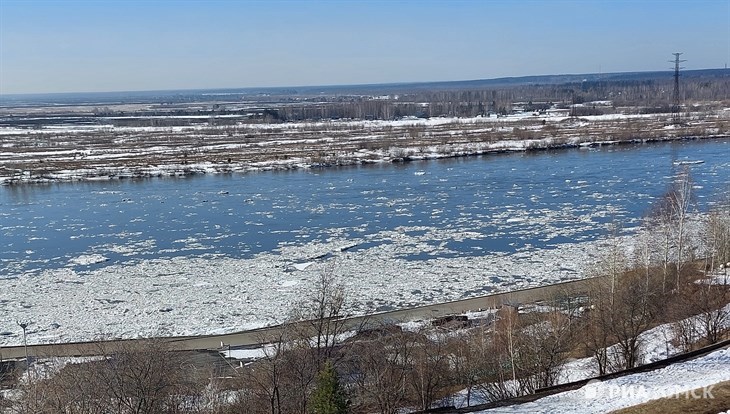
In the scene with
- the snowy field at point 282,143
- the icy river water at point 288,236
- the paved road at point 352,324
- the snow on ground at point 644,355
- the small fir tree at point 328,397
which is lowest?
the snow on ground at point 644,355

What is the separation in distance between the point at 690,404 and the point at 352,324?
7.97m

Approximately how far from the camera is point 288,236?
23766mm

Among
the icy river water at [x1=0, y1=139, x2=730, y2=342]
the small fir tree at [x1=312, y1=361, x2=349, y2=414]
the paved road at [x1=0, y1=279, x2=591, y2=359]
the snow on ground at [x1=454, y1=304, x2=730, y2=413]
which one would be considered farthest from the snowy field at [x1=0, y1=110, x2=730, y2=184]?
the small fir tree at [x1=312, y1=361, x2=349, y2=414]

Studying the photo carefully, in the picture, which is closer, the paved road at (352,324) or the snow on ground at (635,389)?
the snow on ground at (635,389)

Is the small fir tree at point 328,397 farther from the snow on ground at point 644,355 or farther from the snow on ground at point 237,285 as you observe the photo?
the snow on ground at point 237,285

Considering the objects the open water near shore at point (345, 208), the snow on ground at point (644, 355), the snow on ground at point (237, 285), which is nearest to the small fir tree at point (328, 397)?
the snow on ground at point (644, 355)

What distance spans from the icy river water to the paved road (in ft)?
2.00

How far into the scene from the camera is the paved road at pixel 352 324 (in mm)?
14156

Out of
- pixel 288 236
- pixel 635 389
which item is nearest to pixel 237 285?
pixel 288 236

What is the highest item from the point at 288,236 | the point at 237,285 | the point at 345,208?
the point at 345,208

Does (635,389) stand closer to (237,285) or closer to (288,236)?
(237,285)

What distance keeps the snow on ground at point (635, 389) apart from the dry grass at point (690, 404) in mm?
110

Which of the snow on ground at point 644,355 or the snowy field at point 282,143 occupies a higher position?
the snowy field at point 282,143

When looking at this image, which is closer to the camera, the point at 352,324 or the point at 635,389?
the point at 635,389
